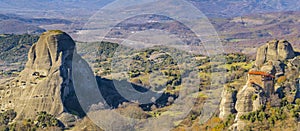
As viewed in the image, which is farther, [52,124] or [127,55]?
[127,55]

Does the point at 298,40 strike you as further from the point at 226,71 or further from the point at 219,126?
the point at 219,126

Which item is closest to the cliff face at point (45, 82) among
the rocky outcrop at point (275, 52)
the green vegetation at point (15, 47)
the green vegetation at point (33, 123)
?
the green vegetation at point (33, 123)

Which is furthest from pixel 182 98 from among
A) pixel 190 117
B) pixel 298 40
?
pixel 298 40

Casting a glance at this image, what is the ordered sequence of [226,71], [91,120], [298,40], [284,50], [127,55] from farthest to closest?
[298,40] < [127,55] < [226,71] < [284,50] < [91,120]

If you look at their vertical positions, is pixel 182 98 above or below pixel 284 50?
below

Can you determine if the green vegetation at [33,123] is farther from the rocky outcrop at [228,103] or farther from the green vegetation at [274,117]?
the green vegetation at [274,117]

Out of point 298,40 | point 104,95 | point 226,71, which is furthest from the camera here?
point 298,40

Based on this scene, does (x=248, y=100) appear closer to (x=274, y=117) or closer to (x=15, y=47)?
(x=274, y=117)

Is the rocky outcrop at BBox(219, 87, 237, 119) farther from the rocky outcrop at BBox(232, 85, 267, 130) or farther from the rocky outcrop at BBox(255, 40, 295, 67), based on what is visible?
the rocky outcrop at BBox(255, 40, 295, 67)

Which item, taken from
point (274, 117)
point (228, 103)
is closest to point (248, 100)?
point (228, 103)
